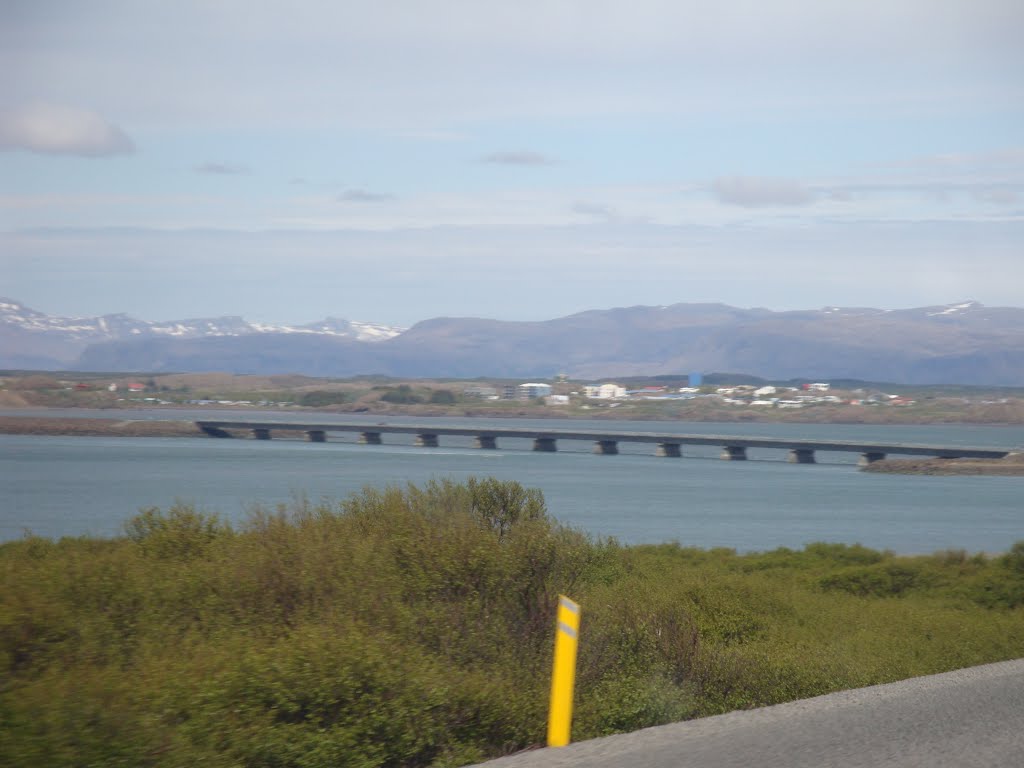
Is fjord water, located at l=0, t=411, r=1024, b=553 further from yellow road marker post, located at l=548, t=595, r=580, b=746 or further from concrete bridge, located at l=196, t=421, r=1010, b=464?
yellow road marker post, located at l=548, t=595, r=580, b=746

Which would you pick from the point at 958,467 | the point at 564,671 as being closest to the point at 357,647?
the point at 564,671

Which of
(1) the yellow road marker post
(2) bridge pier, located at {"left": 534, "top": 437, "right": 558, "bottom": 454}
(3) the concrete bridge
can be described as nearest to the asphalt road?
(1) the yellow road marker post

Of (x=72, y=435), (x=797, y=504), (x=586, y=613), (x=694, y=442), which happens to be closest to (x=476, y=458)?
(x=694, y=442)

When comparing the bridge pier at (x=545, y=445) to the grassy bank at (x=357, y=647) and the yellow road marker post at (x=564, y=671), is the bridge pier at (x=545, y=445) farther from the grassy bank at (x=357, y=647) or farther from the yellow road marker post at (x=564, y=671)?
the yellow road marker post at (x=564, y=671)

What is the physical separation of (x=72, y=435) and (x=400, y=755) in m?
125

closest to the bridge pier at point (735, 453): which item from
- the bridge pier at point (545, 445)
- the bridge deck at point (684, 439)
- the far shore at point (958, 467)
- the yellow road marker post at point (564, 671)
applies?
the bridge deck at point (684, 439)

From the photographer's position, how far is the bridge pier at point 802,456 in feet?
355

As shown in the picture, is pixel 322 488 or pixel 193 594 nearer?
pixel 193 594

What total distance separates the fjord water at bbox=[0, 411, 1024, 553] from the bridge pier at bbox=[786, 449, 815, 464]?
63 cm

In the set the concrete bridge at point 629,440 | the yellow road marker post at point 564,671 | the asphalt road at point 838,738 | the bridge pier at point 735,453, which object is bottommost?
the bridge pier at point 735,453

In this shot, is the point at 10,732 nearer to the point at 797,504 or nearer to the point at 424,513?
the point at 424,513

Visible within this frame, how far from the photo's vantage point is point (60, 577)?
988 centimetres

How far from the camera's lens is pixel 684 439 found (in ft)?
364

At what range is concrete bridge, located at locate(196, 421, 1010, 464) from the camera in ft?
333
